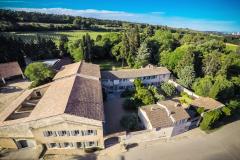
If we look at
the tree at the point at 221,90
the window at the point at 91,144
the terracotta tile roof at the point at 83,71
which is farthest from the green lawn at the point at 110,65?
the window at the point at 91,144

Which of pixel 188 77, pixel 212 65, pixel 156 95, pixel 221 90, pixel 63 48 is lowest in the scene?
pixel 156 95

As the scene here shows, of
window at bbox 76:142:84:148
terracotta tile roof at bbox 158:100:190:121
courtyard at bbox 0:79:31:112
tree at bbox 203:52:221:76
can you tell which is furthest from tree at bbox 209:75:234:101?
courtyard at bbox 0:79:31:112

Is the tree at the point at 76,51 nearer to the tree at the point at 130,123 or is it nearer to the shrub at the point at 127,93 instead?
the shrub at the point at 127,93

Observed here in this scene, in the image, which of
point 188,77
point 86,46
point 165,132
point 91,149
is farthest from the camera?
point 86,46

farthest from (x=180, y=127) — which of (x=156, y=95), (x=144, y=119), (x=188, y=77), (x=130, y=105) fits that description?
(x=188, y=77)

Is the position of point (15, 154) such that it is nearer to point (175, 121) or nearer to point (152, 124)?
point (152, 124)

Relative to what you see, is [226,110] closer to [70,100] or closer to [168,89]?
[168,89]

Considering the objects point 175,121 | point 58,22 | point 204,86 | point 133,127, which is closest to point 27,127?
point 133,127

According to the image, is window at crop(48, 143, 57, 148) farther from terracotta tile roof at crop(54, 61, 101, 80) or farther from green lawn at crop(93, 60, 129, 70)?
green lawn at crop(93, 60, 129, 70)
